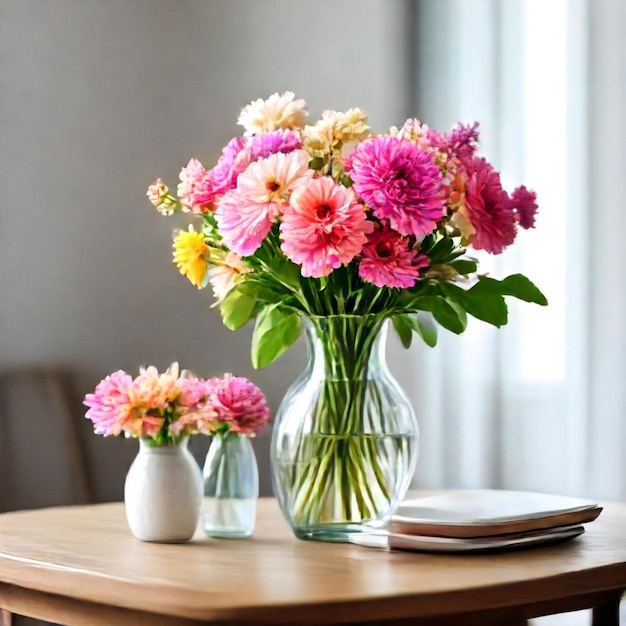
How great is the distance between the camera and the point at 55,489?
92.1 inches

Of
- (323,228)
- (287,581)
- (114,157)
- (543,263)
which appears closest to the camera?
(287,581)

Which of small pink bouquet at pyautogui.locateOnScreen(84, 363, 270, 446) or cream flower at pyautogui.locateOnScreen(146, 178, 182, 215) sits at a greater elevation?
cream flower at pyautogui.locateOnScreen(146, 178, 182, 215)

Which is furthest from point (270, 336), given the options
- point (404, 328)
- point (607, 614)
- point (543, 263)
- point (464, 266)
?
point (543, 263)

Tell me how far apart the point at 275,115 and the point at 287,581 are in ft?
2.03

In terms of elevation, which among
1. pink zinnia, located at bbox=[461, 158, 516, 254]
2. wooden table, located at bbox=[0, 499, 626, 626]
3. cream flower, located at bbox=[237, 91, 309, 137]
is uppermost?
cream flower, located at bbox=[237, 91, 309, 137]

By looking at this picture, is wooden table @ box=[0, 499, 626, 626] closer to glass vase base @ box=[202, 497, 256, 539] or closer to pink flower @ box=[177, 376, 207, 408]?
glass vase base @ box=[202, 497, 256, 539]

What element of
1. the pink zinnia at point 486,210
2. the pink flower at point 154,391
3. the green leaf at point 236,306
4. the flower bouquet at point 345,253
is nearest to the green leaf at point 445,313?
the flower bouquet at point 345,253

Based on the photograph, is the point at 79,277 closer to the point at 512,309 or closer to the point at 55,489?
the point at 55,489

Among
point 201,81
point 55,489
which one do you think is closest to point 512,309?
point 201,81

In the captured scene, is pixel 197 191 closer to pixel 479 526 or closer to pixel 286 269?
pixel 286 269

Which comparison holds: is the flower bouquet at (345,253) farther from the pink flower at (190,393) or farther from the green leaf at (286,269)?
the pink flower at (190,393)

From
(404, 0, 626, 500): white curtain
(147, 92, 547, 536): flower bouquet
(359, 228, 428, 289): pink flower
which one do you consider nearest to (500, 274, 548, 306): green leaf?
(147, 92, 547, 536): flower bouquet

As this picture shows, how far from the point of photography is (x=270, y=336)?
142cm

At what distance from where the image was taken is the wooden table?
94 cm
